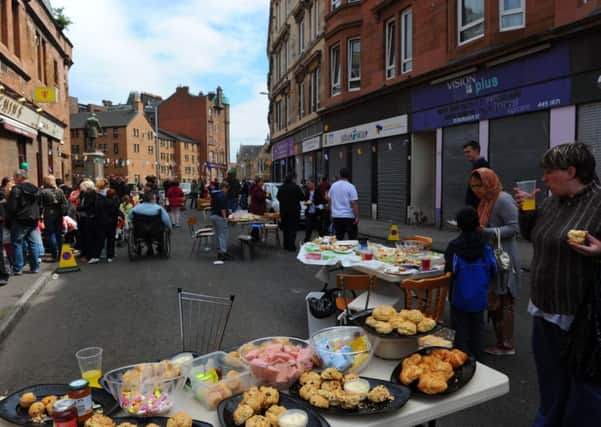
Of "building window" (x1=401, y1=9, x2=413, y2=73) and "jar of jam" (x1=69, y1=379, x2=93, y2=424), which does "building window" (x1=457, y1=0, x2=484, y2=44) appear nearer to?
"building window" (x1=401, y1=9, x2=413, y2=73)

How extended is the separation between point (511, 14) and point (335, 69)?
36.6 feet

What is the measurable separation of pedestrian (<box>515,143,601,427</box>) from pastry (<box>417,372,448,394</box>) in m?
0.86

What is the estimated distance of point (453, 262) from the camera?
4141 mm

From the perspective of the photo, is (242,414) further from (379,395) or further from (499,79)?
(499,79)

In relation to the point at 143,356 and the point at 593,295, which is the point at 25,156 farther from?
the point at 593,295

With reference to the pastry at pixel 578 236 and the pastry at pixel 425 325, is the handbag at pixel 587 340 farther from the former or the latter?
the pastry at pixel 425 325

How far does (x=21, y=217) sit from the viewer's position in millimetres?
8703

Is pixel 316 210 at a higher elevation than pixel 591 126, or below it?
below

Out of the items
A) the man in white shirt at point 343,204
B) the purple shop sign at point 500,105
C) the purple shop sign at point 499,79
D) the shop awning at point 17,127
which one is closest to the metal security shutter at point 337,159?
the purple shop sign at point 500,105

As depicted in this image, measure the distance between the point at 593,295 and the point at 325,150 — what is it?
2282 centimetres

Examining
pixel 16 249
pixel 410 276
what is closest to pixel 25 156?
pixel 16 249

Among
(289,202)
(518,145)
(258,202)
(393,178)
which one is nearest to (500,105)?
(518,145)

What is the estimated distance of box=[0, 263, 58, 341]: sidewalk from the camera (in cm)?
603

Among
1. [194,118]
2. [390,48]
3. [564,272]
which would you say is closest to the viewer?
[564,272]
